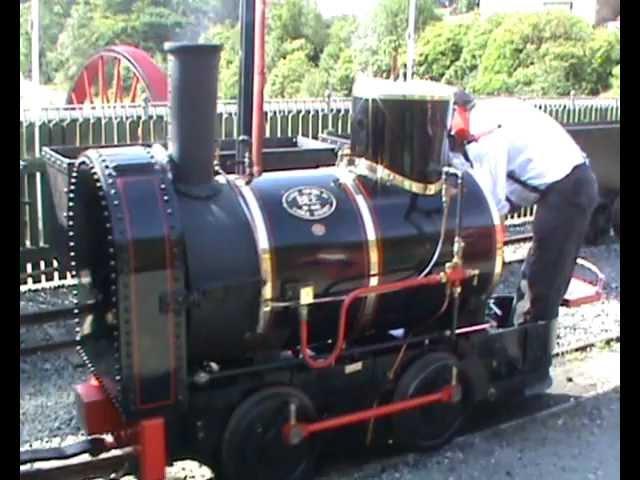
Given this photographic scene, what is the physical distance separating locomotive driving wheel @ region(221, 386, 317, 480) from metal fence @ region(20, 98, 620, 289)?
4034 millimetres

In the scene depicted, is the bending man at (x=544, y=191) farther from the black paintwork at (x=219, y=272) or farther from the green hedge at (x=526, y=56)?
the green hedge at (x=526, y=56)

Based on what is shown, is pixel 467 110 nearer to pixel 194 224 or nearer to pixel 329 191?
pixel 329 191

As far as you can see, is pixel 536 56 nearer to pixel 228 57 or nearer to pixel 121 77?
pixel 228 57

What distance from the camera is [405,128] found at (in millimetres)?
4562

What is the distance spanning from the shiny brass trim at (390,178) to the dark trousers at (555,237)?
3.56 ft

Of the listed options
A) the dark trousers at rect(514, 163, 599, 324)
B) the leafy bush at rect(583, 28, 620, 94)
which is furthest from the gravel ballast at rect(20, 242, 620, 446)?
the leafy bush at rect(583, 28, 620, 94)

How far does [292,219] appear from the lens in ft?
14.0

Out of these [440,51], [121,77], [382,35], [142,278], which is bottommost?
[142,278]

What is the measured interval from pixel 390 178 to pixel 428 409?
4.14 ft

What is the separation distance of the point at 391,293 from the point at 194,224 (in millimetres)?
1122

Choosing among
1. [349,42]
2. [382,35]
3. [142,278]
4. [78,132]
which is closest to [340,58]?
[349,42]

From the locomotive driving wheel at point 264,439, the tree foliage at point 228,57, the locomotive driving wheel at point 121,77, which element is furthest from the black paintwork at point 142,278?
the tree foliage at point 228,57

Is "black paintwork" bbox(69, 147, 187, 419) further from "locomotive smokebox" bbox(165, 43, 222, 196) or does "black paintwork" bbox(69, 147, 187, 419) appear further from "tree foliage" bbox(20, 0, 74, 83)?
"tree foliage" bbox(20, 0, 74, 83)
